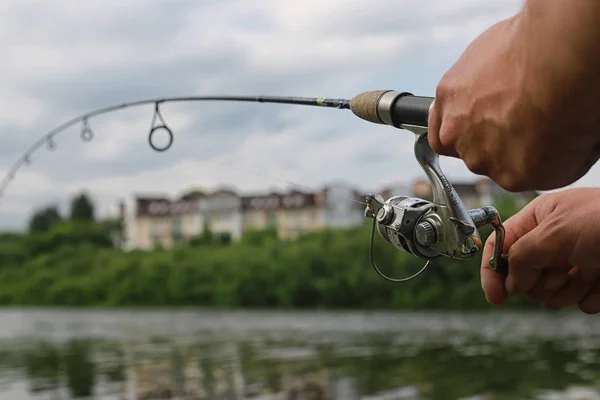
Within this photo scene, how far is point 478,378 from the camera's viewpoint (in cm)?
775

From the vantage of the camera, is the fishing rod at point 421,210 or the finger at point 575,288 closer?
the fishing rod at point 421,210

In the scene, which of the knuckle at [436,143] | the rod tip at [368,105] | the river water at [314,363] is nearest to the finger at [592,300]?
the rod tip at [368,105]

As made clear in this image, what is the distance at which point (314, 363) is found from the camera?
9578 mm

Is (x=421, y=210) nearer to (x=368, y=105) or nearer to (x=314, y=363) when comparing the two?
(x=368, y=105)

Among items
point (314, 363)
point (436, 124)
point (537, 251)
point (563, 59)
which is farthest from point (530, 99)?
point (314, 363)

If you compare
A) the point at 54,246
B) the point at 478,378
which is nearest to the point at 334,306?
the point at 54,246

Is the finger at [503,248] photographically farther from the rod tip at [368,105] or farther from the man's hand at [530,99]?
the man's hand at [530,99]

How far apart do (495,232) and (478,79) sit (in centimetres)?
54

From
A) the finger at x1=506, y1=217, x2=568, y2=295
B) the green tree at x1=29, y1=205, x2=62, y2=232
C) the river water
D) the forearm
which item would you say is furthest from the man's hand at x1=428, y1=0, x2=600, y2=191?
the green tree at x1=29, y1=205, x2=62, y2=232

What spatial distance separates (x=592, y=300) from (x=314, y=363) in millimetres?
8368

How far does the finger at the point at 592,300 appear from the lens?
53.8 inches

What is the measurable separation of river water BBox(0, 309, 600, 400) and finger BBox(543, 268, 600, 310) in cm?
547

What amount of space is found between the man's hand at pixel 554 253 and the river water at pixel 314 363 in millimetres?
5493

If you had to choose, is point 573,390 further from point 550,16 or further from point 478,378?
point 550,16
